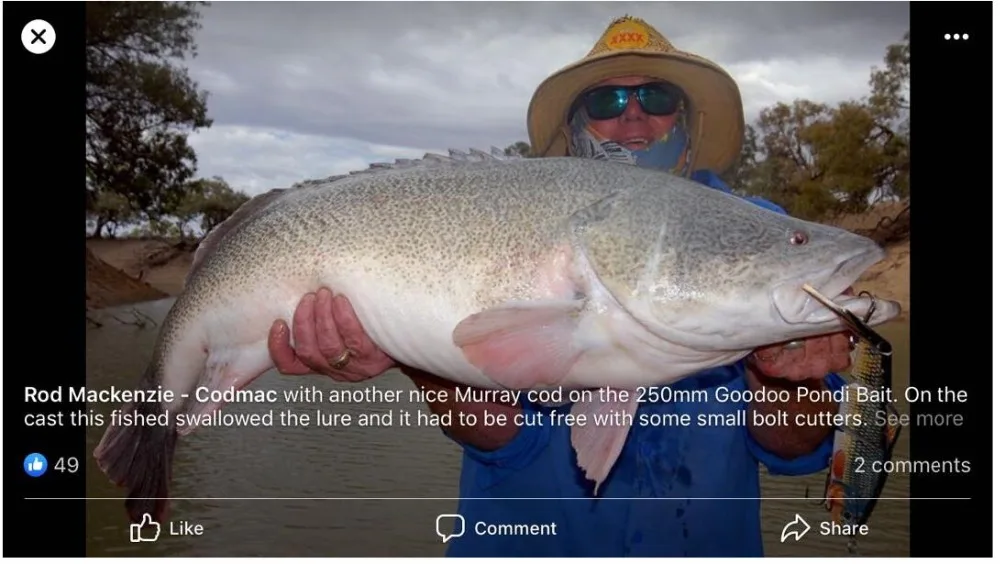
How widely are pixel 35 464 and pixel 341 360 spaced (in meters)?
0.77

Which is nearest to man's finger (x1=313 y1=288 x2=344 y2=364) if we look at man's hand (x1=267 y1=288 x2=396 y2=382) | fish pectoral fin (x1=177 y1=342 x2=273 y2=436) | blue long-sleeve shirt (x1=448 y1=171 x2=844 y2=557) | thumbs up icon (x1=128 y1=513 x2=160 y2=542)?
man's hand (x1=267 y1=288 x2=396 y2=382)

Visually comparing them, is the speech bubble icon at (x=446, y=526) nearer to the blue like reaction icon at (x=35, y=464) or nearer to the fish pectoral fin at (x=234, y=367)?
the fish pectoral fin at (x=234, y=367)

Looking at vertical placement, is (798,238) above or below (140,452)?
above

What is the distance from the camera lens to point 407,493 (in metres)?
1.66

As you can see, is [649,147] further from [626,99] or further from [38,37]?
[38,37]

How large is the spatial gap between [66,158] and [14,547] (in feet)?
2.64

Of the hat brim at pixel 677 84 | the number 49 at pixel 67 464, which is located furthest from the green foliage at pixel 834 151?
the number 49 at pixel 67 464

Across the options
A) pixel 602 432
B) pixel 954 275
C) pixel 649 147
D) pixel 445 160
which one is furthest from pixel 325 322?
pixel 954 275

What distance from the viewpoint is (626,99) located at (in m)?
1.69

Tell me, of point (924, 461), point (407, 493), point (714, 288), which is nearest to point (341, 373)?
point (407, 493)

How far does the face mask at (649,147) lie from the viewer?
64.9 inches

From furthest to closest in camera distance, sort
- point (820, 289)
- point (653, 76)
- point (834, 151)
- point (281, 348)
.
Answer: point (834, 151), point (653, 76), point (281, 348), point (820, 289)

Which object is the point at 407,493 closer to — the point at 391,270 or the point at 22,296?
the point at 391,270

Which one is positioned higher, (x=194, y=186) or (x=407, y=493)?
(x=194, y=186)
